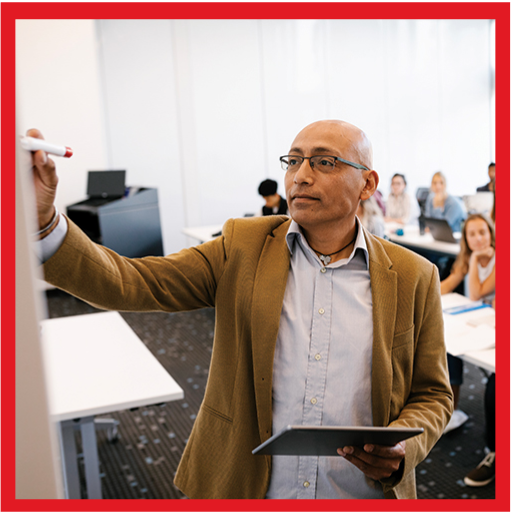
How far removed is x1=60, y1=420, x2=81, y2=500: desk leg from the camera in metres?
2.14

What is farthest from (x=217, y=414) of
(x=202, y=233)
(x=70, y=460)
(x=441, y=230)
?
(x=202, y=233)

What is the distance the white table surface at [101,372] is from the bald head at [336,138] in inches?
43.9

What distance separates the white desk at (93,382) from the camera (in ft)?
6.39

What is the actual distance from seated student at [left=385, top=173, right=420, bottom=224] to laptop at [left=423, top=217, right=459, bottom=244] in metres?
→ 1.31

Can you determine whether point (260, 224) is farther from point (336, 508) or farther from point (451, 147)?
point (451, 147)

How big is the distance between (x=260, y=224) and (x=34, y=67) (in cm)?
609

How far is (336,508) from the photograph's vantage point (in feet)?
1.68

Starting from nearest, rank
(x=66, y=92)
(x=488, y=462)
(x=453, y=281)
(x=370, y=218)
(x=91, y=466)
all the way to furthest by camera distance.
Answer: (x=91, y=466)
(x=488, y=462)
(x=453, y=281)
(x=370, y=218)
(x=66, y=92)

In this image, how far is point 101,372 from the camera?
2.19 metres

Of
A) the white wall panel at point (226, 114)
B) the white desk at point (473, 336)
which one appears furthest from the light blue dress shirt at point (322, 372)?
the white wall panel at point (226, 114)

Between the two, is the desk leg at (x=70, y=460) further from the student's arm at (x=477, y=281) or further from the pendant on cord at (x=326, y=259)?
the student's arm at (x=477, y=281)

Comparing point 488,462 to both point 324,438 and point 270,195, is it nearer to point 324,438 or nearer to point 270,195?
point 324,438

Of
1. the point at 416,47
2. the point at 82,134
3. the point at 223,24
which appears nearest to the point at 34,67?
the point at 82,134

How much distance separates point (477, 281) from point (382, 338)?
7.31ft
